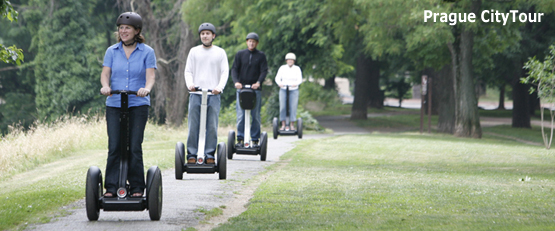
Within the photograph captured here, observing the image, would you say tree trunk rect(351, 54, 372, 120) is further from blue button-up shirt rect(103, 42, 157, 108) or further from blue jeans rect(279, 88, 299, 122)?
blue button-up shirt rect(103, 42, 157, 108)

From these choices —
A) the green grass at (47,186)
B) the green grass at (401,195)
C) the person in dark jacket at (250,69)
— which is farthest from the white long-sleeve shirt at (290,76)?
the person in dark jacket at (250,69)

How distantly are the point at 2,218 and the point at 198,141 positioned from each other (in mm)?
3240

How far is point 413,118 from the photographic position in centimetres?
3928

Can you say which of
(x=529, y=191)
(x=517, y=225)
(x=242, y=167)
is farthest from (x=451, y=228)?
(x=242, y=167)

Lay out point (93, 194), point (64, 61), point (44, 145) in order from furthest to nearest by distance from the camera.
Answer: point (64, 61), point (44, 145), point (93, 194)

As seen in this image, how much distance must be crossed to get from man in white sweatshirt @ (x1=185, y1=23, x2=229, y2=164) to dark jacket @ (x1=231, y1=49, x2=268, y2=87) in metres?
2.55

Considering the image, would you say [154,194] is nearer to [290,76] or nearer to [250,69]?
[250,69]

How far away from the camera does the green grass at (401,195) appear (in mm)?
6051

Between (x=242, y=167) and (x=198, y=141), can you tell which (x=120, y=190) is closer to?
(x=198, y=141)

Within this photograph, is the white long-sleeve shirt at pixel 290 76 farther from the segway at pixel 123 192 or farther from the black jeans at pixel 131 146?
the segway at pixel 123 192

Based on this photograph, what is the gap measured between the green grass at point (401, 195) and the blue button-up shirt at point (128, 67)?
5.34 ft

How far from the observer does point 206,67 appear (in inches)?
350

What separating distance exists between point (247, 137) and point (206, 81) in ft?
8.14

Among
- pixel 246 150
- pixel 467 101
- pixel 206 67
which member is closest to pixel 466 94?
pixel 467 101
